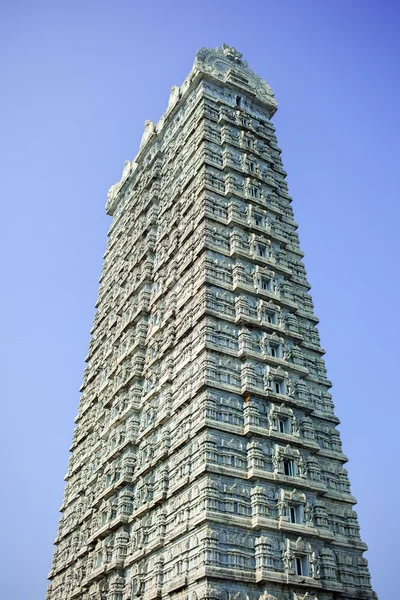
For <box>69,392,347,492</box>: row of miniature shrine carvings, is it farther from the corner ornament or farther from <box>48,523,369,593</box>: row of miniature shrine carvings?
the corner ornament

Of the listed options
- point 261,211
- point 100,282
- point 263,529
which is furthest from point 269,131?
point 263,529

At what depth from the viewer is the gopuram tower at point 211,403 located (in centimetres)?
2512

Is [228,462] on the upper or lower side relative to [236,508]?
upper

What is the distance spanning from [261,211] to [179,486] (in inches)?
751

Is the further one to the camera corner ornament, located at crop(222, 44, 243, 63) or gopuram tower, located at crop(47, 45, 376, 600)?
corner ornament, located at crop(222, 44, 243, 63)

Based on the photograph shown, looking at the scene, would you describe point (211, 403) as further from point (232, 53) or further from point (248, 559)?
point (232, 53)

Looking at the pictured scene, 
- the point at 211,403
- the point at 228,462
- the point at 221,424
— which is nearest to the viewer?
the point at 228,462

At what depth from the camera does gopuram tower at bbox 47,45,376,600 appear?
25.1 metres

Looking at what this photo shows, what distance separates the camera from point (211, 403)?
27.6m

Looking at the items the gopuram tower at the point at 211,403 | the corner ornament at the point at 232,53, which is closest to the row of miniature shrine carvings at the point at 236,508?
the gopuram tower at the point at 211,403

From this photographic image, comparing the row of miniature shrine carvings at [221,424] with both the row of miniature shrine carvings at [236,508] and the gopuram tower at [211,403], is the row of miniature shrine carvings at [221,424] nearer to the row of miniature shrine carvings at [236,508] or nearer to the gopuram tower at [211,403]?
the gopuram tower at [211,403]

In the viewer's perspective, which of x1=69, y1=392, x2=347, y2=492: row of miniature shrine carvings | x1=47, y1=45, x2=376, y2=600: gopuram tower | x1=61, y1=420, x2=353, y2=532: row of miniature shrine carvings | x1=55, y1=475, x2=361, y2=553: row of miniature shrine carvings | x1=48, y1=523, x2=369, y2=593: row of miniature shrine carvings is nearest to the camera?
x1=48, y1=523, x2=369, y2=593: row of miniature shrine carvings

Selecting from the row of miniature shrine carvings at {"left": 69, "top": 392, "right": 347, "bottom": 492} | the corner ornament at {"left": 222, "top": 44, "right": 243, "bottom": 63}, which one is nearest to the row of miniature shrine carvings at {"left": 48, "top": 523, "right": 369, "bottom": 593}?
the row of miniature shrine carvings at {"left": 69, "top": 392, "right": 347, "bottom": 492}

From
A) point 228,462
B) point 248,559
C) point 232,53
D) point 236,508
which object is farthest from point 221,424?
point 232,53
